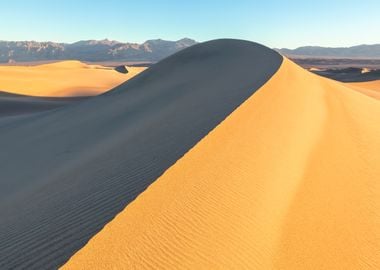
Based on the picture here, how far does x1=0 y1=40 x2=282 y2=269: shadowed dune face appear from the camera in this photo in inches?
142

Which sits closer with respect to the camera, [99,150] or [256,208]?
[256,208]

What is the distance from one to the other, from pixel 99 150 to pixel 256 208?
372 centimetres

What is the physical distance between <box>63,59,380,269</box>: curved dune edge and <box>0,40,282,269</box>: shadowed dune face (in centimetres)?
27

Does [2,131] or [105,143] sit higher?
[105,143]

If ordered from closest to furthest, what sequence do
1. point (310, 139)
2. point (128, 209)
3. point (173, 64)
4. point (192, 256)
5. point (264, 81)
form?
point (192, 256) < point (128, 209) < point (310, 139) < point (264, 81) < point (173, 64)

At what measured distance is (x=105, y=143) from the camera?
732 centimetres

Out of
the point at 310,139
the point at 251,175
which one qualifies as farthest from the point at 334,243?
the point at 310,139

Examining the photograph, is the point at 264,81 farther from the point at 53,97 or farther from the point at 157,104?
the point at 53,97

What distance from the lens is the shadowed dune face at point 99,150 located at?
11.8 ft

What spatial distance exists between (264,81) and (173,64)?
8.21 meters

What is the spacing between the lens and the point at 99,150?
270 inches

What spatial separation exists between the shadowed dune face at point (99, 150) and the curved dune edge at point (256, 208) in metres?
0.27

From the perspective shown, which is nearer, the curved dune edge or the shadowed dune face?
the curved dune edge

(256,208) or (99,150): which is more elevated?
(256,208)
